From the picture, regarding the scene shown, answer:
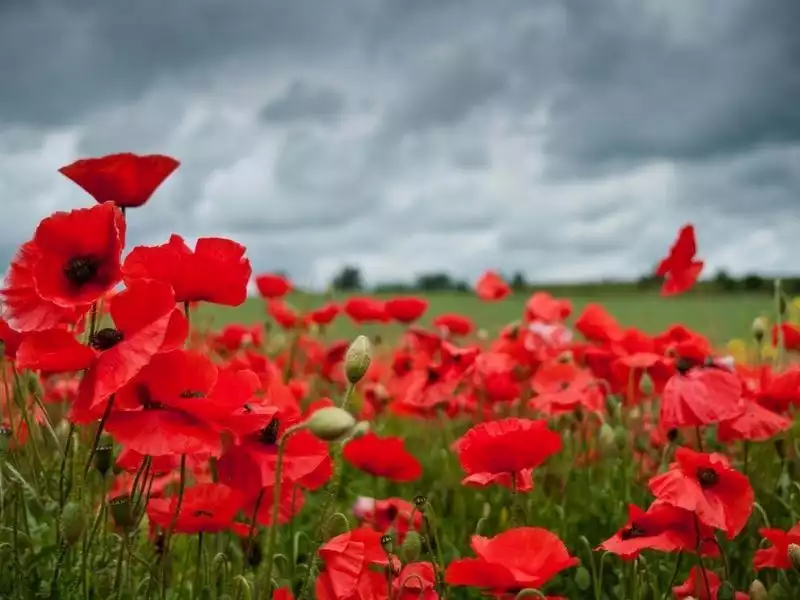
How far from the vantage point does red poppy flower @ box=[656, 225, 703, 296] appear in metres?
2.58

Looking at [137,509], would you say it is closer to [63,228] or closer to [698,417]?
[63,228]

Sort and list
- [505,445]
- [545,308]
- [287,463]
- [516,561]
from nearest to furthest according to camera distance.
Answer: [516,561] < [287,463] < [505,445] < [545,308]

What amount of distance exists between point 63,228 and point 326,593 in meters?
0.67

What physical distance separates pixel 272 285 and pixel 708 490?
103 inches

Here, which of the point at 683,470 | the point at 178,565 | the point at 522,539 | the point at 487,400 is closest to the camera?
the point at 522,539

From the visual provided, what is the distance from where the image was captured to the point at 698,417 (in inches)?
78.8

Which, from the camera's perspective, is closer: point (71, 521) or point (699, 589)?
point (71, 521)

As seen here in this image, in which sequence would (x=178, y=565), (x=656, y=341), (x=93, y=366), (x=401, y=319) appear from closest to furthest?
(x=93, y=366) → (x=178, y=565) → (x=656, y=341) → (x=401, y=319)

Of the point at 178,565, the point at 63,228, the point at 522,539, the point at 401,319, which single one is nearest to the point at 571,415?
the point at 401,319

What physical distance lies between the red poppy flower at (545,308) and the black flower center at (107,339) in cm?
243

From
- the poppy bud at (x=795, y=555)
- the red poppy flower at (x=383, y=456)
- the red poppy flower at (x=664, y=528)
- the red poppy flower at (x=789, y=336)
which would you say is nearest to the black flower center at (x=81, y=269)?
the red poppy flower at (x=383, y=456)

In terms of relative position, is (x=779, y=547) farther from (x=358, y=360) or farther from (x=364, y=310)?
(x=364, y=310)

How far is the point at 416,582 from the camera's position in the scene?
1605mm

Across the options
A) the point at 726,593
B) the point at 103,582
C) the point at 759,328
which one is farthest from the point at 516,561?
the point at 759,328
